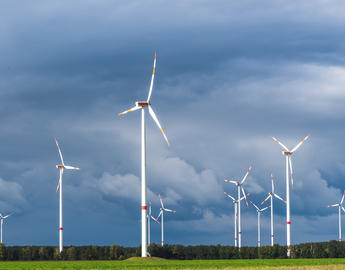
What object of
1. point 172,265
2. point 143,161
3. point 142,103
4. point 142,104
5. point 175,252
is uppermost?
point 142,103

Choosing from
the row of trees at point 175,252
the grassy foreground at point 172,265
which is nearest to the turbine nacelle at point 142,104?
the grassy foreground at point 172,265

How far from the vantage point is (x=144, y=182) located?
96.4 meters

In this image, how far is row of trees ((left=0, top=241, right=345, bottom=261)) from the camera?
12700 cm

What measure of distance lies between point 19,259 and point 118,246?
810 inches

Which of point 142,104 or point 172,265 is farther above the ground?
point 142,104

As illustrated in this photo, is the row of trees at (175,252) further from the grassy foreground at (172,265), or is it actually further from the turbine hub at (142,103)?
the grassy foreground at (172,265)

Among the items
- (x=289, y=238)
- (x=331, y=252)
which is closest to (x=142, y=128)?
(x=289, y=238)

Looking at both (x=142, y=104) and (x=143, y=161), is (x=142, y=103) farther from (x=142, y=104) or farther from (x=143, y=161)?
(x=143, y=161)

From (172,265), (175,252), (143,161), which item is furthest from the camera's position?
(175,252)

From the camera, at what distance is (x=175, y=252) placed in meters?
128

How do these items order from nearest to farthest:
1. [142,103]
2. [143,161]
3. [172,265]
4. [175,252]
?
[172,265] < [143,161] < [142,103] < [175,252]

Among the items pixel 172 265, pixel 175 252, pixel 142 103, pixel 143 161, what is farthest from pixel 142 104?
pixel 175 252

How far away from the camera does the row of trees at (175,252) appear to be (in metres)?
127

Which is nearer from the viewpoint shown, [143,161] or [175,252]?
[143,161]
